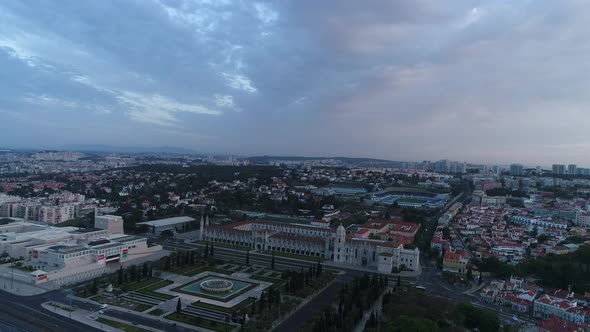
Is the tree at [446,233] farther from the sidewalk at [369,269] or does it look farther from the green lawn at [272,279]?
the green lawn at [272,279]

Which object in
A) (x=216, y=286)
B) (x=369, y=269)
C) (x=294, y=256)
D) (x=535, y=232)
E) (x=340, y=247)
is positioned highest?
(x=535, y=232)

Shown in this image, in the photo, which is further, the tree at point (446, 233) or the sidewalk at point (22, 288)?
the tree at point (446, 233)

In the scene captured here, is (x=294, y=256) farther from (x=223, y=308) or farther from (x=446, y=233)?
(x=446, y=233)

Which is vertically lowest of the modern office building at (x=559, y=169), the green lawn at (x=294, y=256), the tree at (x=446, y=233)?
A: the green lawn at (x=294, y=256)

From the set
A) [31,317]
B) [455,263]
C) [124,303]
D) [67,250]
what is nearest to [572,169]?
[455,263]

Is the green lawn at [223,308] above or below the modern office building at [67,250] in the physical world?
below

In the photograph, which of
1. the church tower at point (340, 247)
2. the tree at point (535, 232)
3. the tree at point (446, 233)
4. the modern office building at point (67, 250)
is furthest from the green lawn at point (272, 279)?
the tree at point (535, 232)

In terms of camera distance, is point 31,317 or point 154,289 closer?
point 31,317

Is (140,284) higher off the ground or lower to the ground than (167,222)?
lower

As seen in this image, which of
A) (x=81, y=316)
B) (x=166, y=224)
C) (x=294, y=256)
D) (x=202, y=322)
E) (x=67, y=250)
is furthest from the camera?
(x=166, y=224)
